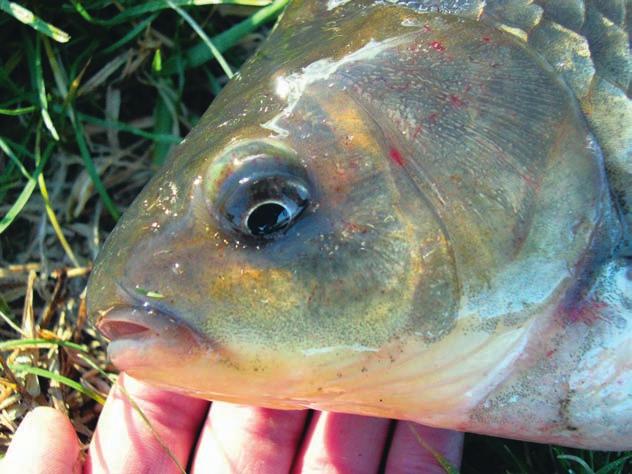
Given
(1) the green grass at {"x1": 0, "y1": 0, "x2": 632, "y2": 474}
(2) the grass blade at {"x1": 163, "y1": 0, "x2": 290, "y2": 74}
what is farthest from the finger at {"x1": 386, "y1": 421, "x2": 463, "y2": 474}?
(2) the grass blade at {"x1": 163, "y1": 0, "x2": 290, "y2": 74}

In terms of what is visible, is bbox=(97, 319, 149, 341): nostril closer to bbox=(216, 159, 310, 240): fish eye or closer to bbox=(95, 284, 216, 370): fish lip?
bbox=(95, 284, 216, 370): fish lip

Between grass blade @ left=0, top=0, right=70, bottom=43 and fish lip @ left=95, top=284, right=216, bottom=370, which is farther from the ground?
grass blade @ left=0, top=0, right=70, bottom=43

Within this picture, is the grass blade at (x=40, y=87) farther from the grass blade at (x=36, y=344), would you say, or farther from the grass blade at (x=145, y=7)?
the grass blade at (x=36, y=344)

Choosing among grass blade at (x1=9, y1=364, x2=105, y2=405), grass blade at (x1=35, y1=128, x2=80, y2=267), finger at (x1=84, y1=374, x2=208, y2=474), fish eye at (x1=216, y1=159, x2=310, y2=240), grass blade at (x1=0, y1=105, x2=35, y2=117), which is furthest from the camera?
grass blade at (x1=35, y1=128, x2=80, y2=267)

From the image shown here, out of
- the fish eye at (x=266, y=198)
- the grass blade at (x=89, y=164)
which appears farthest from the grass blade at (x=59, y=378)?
the fish eye at (x=266, y=198)

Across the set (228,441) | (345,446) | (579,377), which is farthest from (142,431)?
(579,377)

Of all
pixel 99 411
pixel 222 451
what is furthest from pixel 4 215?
pixel 222 451

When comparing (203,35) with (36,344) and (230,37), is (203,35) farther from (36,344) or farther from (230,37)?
(36,344)
